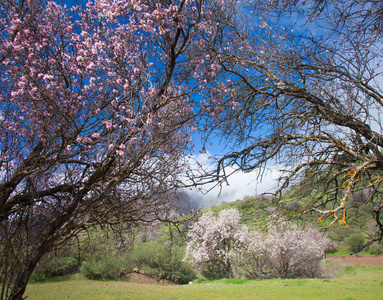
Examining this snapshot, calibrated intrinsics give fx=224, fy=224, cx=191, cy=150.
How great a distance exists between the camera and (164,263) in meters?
28.3

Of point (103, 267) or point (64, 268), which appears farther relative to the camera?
point (64, 268)

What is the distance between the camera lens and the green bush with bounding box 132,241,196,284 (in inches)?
1118

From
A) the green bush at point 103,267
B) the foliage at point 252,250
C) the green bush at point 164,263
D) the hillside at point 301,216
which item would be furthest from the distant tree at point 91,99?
the green bush at point 164,263

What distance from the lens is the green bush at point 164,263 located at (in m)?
28.4

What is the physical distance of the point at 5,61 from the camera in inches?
190

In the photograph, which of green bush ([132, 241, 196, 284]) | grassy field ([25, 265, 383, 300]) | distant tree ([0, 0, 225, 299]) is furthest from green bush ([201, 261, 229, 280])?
distant tree ([0, 0, 225, 299])

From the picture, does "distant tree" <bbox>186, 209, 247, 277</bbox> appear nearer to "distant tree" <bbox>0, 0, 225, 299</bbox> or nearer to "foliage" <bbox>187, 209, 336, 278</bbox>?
"foliage" <bbox>187, 209, 336, 278</bbox>

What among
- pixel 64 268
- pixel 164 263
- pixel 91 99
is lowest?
pixel 164 263

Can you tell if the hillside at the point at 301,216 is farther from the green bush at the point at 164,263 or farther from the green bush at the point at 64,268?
the green bush at the point at 64,268

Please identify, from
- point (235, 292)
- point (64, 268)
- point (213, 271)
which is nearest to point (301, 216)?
point (235, 292)

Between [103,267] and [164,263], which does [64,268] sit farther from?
[164,263]

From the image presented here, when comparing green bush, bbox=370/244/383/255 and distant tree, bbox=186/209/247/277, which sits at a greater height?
distant tree, bbox=186/209/247/277

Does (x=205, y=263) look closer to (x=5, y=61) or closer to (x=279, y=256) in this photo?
(x=279, y=256)

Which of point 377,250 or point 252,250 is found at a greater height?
point 252,250
